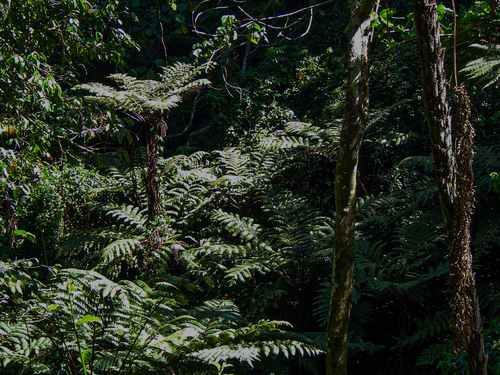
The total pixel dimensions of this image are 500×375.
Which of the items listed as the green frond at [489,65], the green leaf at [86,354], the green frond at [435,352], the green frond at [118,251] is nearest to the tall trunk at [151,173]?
the green frond at [118,251]

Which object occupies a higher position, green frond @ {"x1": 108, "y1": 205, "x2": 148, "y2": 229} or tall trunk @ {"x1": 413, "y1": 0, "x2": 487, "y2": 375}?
green frond @ {"x1": 108, "y1": 205, "x2": 148, "y2": 229}

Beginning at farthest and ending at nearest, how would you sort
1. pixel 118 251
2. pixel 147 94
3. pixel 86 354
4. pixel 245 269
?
pixel 147 94 → pixel 118 251 → pixel 245 269 → pixel 86 354

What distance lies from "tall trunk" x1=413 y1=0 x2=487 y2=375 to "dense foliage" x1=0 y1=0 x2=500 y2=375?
0.82 ft

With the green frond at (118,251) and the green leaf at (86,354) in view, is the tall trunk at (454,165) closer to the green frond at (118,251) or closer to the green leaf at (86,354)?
the green leaf at (86,354)

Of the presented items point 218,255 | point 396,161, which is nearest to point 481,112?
point 396,161

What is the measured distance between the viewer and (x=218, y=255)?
451cm

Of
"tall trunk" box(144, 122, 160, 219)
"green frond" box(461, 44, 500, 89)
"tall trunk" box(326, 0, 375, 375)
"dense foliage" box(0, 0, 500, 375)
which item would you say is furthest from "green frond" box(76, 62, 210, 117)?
"green frond" box(461, 44, 500, 89)

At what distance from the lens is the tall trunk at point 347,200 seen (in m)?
2.25

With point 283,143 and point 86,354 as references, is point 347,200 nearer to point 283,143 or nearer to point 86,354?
point 86,354

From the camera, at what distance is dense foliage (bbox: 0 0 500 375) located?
2811mm

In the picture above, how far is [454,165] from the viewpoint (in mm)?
1979

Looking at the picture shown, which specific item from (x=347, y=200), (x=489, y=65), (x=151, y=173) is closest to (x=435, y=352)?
(x=347, y=200)

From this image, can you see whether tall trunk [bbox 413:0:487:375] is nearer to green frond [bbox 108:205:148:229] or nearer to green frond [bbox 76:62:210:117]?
green frond [bbox 76:62:210:117]

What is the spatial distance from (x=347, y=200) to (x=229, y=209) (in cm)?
371
